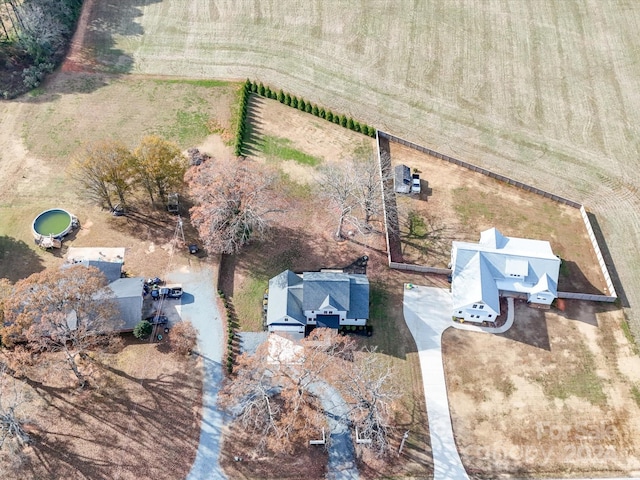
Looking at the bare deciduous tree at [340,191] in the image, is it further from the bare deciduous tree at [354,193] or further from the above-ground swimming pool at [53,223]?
→ the above-ground swimming pool at [53,223]

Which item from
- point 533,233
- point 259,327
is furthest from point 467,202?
point 259,327

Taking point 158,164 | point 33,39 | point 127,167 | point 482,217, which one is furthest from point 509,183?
point 33,39

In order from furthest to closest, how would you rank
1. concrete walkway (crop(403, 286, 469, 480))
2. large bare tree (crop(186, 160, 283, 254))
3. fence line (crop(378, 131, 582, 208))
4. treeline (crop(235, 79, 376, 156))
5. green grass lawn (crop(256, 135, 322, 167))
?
treeline (crop(235, 79, 376, 156)), green grass lawn (crop(256, 135, 322, 167)), fence line (crop(378, 131, 582, 208)), large bare tree (crop(186, 160, 283, 254)), concrete walkway (crop(403, 286, 469, 480))

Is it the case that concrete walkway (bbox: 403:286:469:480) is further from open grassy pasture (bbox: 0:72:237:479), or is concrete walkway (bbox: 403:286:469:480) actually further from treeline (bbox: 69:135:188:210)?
treeline (bbox: 69:135:188:210)

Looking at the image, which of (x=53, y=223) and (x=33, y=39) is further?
(x=33, y=39)

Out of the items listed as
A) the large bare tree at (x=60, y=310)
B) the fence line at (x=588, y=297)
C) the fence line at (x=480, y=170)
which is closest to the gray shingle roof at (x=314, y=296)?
the large bare tree at (x=60, y=310)

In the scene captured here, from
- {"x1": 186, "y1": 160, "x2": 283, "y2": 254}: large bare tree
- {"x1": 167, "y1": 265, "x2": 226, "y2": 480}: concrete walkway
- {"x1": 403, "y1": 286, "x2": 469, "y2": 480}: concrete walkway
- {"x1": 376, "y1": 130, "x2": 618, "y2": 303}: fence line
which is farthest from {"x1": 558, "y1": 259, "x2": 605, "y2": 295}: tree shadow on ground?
{"x1": 167, "y1": 265, "x2": 226, "y2": 480}: concrete walkway

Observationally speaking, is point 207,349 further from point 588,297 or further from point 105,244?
point 588,297
